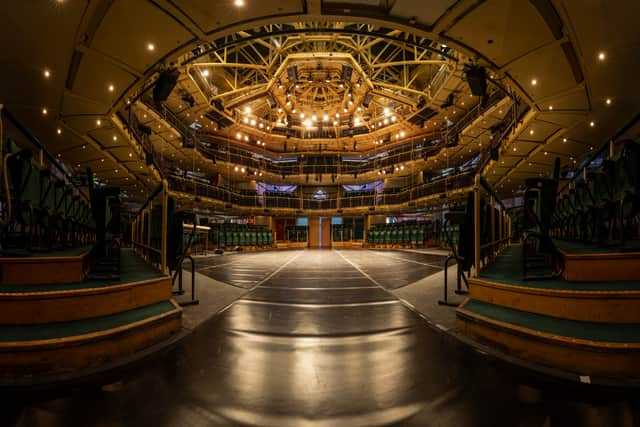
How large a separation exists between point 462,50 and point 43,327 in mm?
8499

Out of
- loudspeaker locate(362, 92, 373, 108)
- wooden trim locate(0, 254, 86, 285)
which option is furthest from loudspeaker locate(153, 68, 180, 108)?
loudspeaker locate(362, 92, 373, 108)

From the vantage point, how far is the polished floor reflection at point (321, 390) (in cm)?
141

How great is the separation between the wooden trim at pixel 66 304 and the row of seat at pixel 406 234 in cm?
2054

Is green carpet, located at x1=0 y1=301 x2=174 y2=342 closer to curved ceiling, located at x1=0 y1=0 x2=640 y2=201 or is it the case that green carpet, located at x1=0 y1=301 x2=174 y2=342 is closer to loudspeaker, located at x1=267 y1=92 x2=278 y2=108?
curved ceiling, located at x1=0 y1=0 x2=640 y2=201

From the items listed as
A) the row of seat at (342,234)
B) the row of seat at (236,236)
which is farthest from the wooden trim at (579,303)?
the row of seat at (342,234)

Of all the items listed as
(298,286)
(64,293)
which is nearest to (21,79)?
(64,293)

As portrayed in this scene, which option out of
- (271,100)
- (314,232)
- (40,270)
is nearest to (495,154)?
(271,100)

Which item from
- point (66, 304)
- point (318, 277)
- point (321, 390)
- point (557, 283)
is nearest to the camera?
point (321, 390)

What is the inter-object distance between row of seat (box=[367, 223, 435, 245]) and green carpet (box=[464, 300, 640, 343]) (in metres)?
19.2

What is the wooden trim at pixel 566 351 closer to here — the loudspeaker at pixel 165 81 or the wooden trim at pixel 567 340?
the wooden trim at pixel 567 340

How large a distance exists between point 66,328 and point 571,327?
3.89 m

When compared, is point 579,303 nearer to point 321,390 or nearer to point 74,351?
point 321,390

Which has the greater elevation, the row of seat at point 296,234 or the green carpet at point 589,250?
the green carpet at point 589,250

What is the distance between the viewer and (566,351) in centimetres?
187
